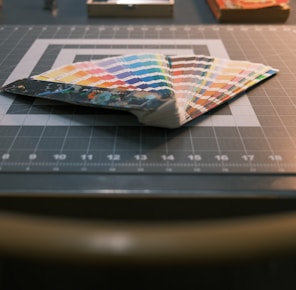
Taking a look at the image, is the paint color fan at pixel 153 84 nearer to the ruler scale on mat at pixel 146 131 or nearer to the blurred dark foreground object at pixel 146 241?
the ruler scale on mat at pixel 146 131

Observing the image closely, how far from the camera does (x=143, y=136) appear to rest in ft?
1.76

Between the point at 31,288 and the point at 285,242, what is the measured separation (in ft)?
1.59

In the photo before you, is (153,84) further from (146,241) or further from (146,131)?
(146,241)

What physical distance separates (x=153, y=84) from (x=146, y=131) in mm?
109

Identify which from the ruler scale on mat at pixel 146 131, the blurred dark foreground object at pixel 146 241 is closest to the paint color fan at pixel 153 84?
the ruler scale on mat at pixel 146 131

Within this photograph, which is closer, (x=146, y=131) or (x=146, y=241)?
(x=146, y=241)

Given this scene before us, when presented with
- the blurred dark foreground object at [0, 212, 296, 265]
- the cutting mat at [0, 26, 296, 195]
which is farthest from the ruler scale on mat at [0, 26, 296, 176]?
the blurred dark foreground object at [0, 212, 296, 265]

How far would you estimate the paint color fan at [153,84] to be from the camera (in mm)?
542

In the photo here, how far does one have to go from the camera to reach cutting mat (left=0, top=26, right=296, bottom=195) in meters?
0.48

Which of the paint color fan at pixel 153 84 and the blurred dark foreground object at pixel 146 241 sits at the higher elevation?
the blurred dark foreground object at pixel 146 241

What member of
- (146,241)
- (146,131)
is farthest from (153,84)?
(146,241)

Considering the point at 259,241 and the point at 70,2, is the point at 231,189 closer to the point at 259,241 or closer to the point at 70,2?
the point at 259,241

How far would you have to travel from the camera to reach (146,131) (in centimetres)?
54

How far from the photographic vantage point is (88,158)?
1.63ft
